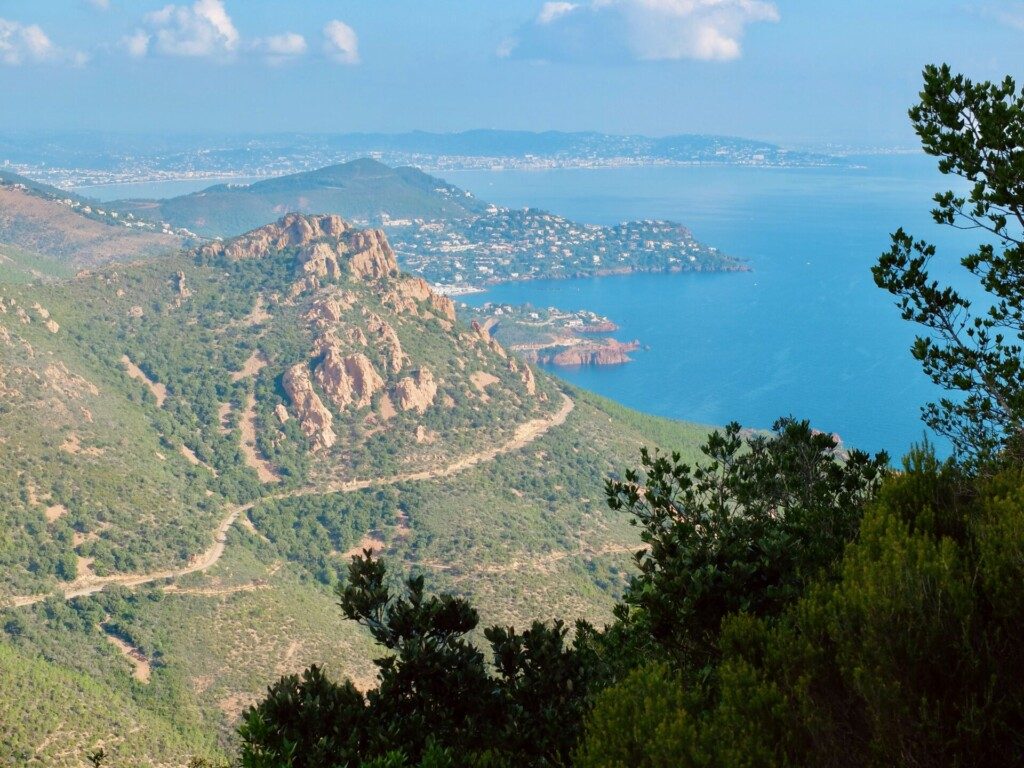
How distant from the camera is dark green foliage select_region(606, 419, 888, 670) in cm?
836

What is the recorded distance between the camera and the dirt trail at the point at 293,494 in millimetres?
38750

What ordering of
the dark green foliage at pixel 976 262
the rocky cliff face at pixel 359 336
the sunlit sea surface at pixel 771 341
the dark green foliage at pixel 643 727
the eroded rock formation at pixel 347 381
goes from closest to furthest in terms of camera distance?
1. the dark green foliage at pixel 643 727
2. the dark green foliage at pixel 976 262
3. the rocky cliff face at pixel 359 336
4. the eroded rock formation at pixel 347 381
5. the sunlit sea surface at pixel 771 341

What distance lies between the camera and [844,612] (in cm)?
582

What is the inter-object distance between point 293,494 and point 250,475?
3.13 meters

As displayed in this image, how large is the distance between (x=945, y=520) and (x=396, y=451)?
2051 inches

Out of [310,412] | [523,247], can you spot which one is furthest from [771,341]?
[523,247]

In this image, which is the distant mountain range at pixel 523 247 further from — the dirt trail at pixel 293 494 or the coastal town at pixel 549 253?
the dirt trail at pixel 293 494

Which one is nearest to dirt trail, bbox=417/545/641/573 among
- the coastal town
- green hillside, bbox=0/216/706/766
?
green hillside, bbox=0/216/706/766

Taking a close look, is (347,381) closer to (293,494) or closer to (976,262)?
(293,494)

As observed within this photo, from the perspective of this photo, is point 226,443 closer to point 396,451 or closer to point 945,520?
point 396,451

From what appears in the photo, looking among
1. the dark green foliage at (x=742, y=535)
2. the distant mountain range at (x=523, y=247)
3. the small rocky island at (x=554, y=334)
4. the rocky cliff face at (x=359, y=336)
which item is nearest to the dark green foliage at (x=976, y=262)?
the dark green foliage at (x=742, y=535)

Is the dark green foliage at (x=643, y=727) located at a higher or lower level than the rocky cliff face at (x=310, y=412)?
higher

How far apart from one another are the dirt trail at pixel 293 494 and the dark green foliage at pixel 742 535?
33187 mm

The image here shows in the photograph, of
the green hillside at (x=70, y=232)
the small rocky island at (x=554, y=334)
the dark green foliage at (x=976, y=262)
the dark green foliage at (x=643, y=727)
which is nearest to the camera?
the dark green foliage at (x=643, y=727)
